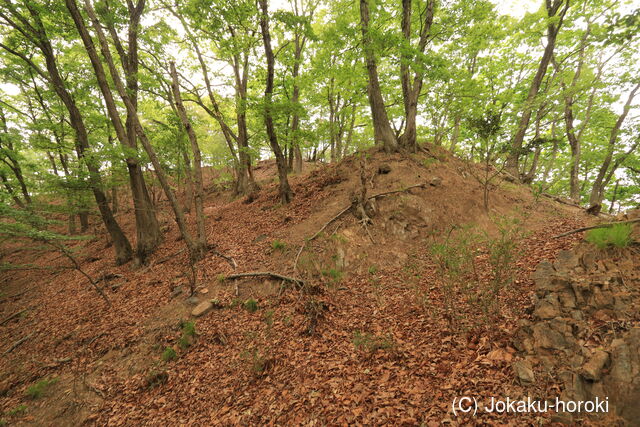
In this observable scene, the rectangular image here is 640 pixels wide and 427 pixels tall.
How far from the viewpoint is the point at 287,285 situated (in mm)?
6676

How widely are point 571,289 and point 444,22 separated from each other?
10532 millimetres

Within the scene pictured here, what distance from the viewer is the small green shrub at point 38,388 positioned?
17.5 feet

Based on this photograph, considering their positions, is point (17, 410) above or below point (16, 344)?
below

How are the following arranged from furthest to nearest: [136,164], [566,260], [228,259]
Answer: [136,164]
[228,259]
[566,260]

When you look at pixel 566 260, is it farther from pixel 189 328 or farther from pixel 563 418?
pixel 189 328

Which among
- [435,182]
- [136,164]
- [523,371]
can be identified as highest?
[136,164]

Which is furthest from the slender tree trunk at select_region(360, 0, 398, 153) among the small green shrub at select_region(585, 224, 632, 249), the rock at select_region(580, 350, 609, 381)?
the rock at select_region(580, 350, 609, 381)

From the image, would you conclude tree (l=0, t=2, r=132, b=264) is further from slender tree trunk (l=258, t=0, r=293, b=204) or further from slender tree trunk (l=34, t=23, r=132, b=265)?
slender tree trunk (l=258, t=0, r=293, b=204)

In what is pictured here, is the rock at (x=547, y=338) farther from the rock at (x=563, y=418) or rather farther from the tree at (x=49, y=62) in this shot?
the tree at (x=49, y=62)

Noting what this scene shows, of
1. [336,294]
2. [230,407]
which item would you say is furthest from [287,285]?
[230,407]

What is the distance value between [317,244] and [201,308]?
3811 millimetres

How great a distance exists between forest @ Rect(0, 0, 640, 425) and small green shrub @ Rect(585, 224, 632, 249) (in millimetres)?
25

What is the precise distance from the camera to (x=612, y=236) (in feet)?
12.4

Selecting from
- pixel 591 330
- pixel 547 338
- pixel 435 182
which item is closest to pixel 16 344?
pixel 547 338
